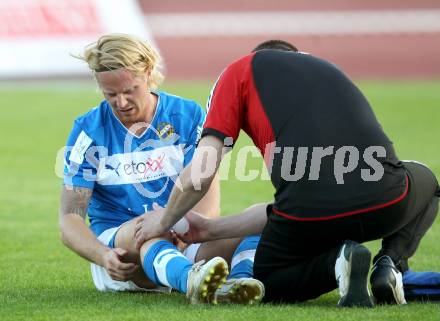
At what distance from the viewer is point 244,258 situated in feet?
17.4

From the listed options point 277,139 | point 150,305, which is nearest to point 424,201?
point 277,139

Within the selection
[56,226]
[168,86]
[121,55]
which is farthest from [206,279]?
[168,86]

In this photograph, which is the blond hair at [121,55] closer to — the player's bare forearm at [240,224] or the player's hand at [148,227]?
the player's hand at [148,227]

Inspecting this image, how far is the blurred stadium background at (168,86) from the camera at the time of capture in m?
5.14

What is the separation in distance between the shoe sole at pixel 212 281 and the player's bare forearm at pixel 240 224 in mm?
448

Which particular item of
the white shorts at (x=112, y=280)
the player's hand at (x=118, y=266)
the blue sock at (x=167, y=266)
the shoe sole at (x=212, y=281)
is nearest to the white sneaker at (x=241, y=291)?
the shoe sole at (x=212, y=281)

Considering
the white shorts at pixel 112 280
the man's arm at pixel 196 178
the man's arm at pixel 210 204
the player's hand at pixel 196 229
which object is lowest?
the white shorts at pixel 112 280

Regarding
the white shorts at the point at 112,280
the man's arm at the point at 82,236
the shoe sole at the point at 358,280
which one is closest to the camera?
the shoe sole at the point at 358,280

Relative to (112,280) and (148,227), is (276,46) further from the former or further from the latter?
(112,280)

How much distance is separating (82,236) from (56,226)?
288 cm

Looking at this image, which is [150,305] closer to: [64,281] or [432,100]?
[64,281]

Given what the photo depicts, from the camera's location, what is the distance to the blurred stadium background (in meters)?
5.14

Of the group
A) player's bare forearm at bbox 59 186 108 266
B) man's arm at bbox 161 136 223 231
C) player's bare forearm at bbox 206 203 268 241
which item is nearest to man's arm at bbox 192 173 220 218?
player's bare forearm at bbox 206 203 268 241

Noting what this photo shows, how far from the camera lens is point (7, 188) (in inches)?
401
